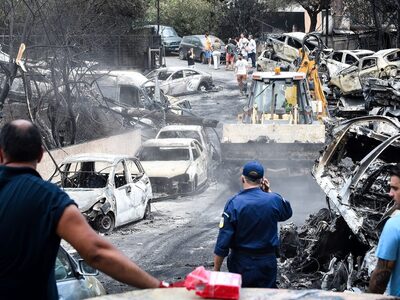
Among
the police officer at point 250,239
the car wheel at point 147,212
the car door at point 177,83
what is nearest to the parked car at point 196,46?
the car door at point 177,83

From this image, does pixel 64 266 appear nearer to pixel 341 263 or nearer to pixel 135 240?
pixel 341 263

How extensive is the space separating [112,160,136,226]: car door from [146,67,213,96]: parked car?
705 inches

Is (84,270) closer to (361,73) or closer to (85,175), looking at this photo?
(85,175)

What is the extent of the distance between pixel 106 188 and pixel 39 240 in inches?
432

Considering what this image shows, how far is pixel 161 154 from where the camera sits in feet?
63.3

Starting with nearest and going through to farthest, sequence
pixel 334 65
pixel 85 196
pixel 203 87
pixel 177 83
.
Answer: pixel 85 196
pixel 334 65
pixel 177 83
pixel 203 87

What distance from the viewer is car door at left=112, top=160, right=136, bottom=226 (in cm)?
1456

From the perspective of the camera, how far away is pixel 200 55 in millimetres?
43500

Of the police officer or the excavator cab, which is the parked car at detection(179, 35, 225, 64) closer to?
the excavator cab

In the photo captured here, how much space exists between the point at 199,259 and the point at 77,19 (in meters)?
11.8

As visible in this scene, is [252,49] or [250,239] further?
[252,49]

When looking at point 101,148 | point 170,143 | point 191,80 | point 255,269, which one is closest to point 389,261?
point 255,269

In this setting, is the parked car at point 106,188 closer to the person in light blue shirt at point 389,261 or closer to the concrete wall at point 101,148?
the concrete wall at point 101,148

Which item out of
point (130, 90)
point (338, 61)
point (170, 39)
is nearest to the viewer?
point (130, 90)
